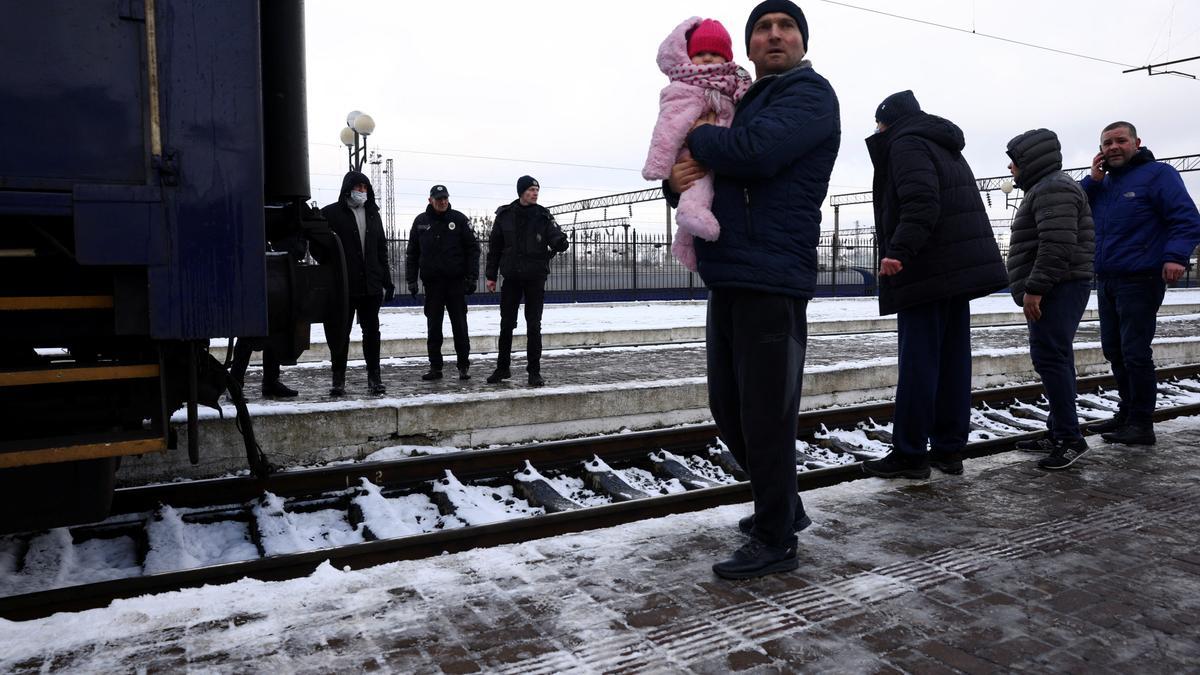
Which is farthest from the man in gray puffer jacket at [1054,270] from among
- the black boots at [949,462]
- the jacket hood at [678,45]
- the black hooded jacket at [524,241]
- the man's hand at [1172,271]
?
the black hooded jacket at [524,241]

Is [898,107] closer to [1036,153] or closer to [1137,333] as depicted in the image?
[1036,153]

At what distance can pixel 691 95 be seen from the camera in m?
3.07

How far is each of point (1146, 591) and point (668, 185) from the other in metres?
2.28

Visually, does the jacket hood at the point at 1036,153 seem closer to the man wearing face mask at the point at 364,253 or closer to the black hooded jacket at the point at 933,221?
the black hooded jacket at the point at 933,221

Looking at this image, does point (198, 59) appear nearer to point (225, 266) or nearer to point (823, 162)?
point (225, 266)

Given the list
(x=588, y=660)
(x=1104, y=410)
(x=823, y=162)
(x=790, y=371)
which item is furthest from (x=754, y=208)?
(x=1104, y=410)

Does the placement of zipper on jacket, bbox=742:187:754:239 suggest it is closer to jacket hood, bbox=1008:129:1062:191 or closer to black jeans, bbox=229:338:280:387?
jacket hood, bbox=1008:129:1062:191

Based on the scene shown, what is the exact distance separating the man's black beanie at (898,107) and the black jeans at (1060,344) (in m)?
1.42

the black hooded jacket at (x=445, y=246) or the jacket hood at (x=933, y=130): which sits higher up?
the jacket hood at (x=933, y=130)

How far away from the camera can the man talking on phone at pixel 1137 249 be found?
5406 mm

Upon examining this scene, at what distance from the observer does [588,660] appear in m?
2.48

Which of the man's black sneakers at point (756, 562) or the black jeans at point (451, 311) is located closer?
the man's black sneakers at point (756, 562)

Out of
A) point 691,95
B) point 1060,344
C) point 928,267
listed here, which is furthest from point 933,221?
point 691,95

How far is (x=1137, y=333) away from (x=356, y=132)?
569 inches
